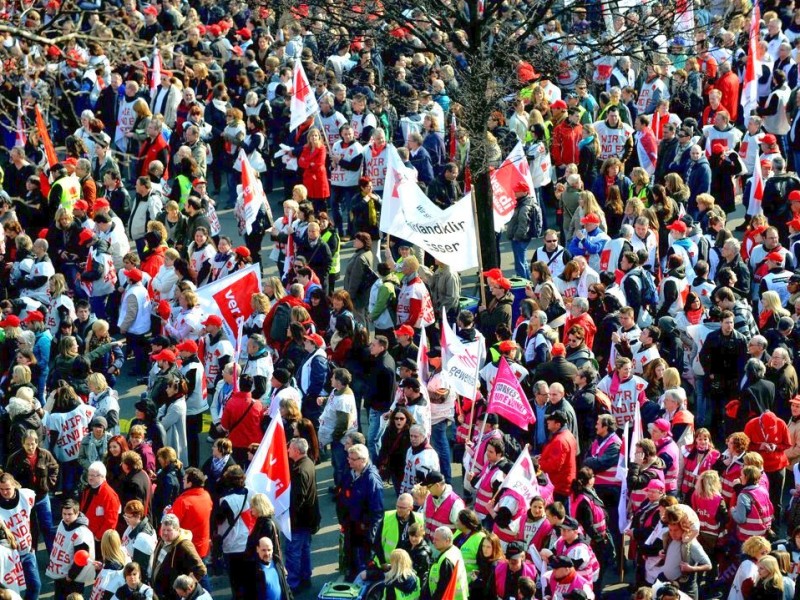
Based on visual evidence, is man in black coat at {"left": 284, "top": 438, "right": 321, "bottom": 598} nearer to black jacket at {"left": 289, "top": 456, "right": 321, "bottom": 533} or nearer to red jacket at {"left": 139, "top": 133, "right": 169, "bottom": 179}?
black jacket at {"left": 289, "top": 456, "right": 321, "bottom": 533}

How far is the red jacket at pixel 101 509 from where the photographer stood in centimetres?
1462

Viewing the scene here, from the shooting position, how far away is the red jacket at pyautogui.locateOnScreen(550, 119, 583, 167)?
22.1 meters

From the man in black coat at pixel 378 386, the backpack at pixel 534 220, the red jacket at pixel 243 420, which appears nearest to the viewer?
the red jacket at pixel 243 420

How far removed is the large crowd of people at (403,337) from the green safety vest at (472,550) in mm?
32

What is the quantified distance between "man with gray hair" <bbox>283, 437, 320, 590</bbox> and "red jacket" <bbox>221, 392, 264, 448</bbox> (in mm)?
961

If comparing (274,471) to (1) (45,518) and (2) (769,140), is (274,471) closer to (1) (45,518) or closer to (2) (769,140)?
(1) (45,518)

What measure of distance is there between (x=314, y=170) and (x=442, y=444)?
6596 millimetres

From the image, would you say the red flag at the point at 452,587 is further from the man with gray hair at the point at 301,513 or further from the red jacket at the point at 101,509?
the red jacket at the point at 101,509

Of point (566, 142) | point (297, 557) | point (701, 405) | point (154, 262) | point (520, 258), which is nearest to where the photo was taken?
point (297, 557)

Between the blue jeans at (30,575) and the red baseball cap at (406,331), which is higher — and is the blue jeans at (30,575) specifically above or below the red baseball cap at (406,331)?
below

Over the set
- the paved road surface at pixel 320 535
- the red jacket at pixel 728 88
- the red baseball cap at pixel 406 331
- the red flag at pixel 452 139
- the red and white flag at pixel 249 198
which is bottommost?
the paved road surface at pixel 320 535

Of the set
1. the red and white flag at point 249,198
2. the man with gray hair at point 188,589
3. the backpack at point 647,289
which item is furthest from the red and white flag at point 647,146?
the man with gray hair at point 188,589

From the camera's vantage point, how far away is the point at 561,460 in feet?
48.8

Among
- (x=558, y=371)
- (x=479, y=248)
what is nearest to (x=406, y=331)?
(x=558, y=371)
